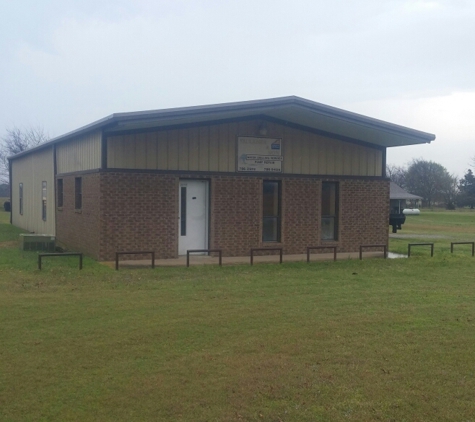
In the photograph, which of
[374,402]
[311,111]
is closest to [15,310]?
[374,402]

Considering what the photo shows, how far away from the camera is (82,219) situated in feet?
52.7

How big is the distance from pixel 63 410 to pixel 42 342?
201cm

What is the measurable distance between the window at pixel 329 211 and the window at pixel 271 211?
148 centimetres

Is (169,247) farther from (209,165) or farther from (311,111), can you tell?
(311,111)

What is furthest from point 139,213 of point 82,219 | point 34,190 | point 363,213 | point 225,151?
point 34,190

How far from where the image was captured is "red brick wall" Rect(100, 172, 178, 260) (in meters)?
14.1

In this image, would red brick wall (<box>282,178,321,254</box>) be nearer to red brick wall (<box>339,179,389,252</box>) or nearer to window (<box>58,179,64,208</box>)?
red brick wall (<box>339,179,389,252</box>)

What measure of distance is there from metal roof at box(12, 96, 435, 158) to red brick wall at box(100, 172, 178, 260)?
4.22ft

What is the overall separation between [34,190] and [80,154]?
379 inches

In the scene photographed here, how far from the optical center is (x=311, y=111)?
1445cm

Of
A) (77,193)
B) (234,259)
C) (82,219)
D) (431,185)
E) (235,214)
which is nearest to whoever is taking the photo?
(234,259)

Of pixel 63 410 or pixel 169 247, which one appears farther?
pixel 169 247

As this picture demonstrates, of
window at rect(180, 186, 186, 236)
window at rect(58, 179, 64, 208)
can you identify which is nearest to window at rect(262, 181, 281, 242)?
window at rect(180, 186, 186, 236)

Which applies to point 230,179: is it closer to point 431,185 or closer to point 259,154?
point 259,154
